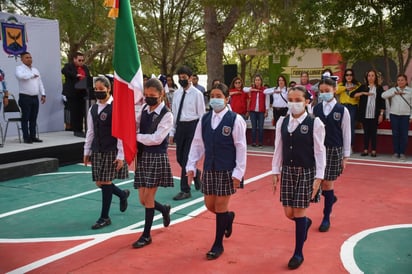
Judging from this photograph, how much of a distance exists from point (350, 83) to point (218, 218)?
22.3ft

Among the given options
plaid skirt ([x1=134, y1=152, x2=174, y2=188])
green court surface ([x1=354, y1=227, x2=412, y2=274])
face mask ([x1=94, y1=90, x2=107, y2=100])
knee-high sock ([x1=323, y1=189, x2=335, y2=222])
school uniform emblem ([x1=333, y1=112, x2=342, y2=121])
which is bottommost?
green court surface ([x1=354, y1=227, x2=412, y2=274])

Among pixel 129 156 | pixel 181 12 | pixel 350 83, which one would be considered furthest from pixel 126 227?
pixel 181 12

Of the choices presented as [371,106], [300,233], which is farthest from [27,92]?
[300,233]

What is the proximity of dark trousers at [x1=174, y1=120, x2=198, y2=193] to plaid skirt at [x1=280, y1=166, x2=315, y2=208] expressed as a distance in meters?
2.59

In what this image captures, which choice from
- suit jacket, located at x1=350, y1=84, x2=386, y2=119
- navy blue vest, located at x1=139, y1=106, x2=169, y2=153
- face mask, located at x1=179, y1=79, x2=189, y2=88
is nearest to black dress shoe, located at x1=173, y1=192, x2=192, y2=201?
face mask, located at x1=179, y1=79, x2=189, y2=88

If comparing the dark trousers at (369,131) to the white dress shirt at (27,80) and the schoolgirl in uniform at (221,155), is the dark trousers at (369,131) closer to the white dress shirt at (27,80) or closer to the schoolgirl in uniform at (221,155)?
the schoolgirl in uniform at (221,155)

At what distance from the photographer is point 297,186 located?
4.27 m

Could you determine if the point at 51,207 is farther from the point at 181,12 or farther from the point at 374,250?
the point at 181,12

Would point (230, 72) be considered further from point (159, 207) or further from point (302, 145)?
point (302, 145)

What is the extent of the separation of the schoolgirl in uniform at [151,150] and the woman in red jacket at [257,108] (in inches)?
276

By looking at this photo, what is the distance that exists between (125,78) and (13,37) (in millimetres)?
7404

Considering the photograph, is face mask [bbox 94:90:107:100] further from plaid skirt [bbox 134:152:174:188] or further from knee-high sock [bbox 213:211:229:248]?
knee-high sock [bbox 213:211:229:248]

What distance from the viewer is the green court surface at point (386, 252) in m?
4.19

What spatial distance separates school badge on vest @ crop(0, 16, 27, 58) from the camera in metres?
10.9
